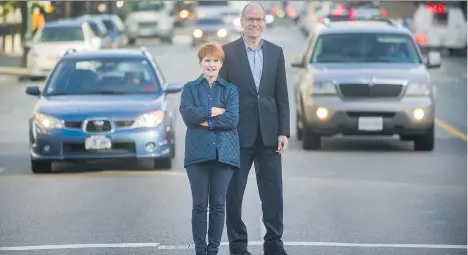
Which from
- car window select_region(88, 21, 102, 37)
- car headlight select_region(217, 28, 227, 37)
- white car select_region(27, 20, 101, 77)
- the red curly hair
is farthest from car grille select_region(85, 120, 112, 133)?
car headlight select_region(217, 28, 227, 37)

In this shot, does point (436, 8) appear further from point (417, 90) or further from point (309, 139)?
point (309, 139)

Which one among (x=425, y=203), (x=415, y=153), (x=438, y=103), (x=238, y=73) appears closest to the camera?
(x=238, y=73)

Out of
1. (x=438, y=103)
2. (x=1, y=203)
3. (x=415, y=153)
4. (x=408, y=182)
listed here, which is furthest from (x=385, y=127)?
(x=438, y=103)

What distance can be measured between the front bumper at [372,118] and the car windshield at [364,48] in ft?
3.89

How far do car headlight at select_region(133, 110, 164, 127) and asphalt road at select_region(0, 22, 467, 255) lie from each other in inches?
21.9

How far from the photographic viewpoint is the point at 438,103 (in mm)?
29172

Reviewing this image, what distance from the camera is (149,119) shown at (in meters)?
16.3

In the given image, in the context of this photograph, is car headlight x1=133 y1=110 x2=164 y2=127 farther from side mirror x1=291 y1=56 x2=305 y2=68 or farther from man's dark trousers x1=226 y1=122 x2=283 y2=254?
man's dark trousers x1=226 y1=122 x2=283 y2=254

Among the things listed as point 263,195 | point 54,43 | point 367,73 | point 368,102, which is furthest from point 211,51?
point 54,43

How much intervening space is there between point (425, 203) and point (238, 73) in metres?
4.30

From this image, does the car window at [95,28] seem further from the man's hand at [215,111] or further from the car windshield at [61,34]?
the man's hand at [215,111]

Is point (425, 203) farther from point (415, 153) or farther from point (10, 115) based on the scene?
point (10, 115)

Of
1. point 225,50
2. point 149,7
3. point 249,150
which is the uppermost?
point 225,50

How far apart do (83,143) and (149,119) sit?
0.80 meters
